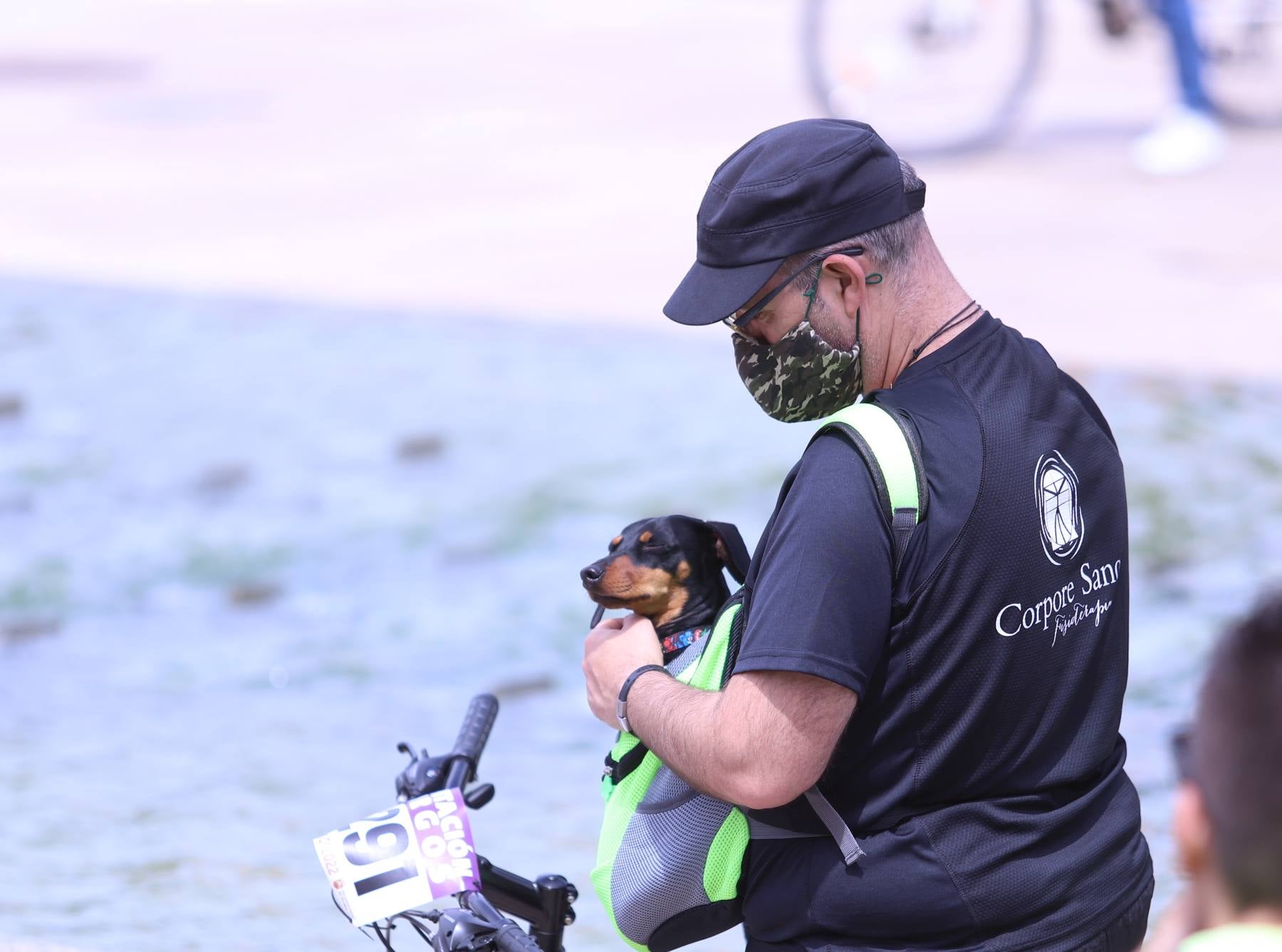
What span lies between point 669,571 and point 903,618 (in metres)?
0.41

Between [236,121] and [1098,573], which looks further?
[236,121]

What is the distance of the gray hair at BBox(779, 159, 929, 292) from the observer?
80.5 inches

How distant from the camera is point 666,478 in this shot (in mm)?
6844

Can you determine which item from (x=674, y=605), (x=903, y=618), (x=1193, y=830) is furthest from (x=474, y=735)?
(x=1193, y=830)

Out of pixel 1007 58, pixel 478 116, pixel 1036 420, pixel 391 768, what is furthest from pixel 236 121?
pixel 1036 420

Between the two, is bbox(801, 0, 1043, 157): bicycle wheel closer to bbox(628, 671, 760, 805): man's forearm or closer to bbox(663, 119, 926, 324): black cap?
bbox(663, 119, 926, 324): black cap

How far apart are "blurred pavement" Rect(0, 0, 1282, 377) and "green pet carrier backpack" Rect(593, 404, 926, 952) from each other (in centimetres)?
546

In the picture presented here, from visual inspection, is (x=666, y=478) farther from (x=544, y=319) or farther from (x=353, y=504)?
(x=544, y=319)

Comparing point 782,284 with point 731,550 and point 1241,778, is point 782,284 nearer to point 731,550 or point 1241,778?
point 731,550

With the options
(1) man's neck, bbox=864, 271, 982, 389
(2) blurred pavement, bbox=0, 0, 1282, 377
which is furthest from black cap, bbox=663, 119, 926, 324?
(2) blurred pavement, bbox=0, 0, 1282, 377

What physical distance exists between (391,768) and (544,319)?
3833mm

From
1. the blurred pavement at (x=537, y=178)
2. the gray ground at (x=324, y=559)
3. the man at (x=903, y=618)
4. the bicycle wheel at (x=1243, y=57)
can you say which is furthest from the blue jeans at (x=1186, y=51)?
the man at (x=903, y=618)

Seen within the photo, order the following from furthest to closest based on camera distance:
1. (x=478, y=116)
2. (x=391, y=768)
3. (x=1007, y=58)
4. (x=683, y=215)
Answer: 1. (x=478, y=116)
2. (x=1007, y=58)
3. (x=683, y=215)
4. (x=391, y=768)

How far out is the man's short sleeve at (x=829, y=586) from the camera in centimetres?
189
